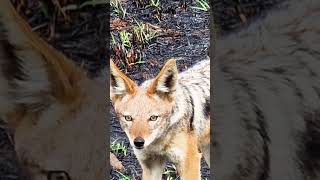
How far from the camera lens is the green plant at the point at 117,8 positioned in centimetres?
306

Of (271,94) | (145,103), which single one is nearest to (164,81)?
(145,103)

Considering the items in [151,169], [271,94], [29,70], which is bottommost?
[151,169]

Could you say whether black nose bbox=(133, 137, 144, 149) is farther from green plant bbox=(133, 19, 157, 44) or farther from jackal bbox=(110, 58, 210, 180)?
green plant bbox=(133, 19, 157, 44)

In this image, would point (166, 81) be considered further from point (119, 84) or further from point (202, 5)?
point (202, 5)

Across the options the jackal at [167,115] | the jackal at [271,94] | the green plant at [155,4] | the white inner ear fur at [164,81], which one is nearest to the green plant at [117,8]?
the green plant at [155,4]

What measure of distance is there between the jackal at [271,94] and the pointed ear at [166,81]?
18cm

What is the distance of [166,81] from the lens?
3.06 m

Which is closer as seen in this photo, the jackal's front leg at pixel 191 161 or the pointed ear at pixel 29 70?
the pointed ear at pixel 29 70

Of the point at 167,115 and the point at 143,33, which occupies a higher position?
the point at 143,33

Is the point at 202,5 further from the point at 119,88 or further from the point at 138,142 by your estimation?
the point at 138,142

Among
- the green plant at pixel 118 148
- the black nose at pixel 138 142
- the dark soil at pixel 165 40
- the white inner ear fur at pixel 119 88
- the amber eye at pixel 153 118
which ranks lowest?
the green plant at pixel 118 148

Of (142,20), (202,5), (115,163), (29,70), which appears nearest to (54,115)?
(29,70)

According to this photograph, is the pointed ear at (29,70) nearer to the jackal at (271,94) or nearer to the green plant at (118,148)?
the green plant at (118,148)

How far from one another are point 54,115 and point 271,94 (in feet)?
3.23
